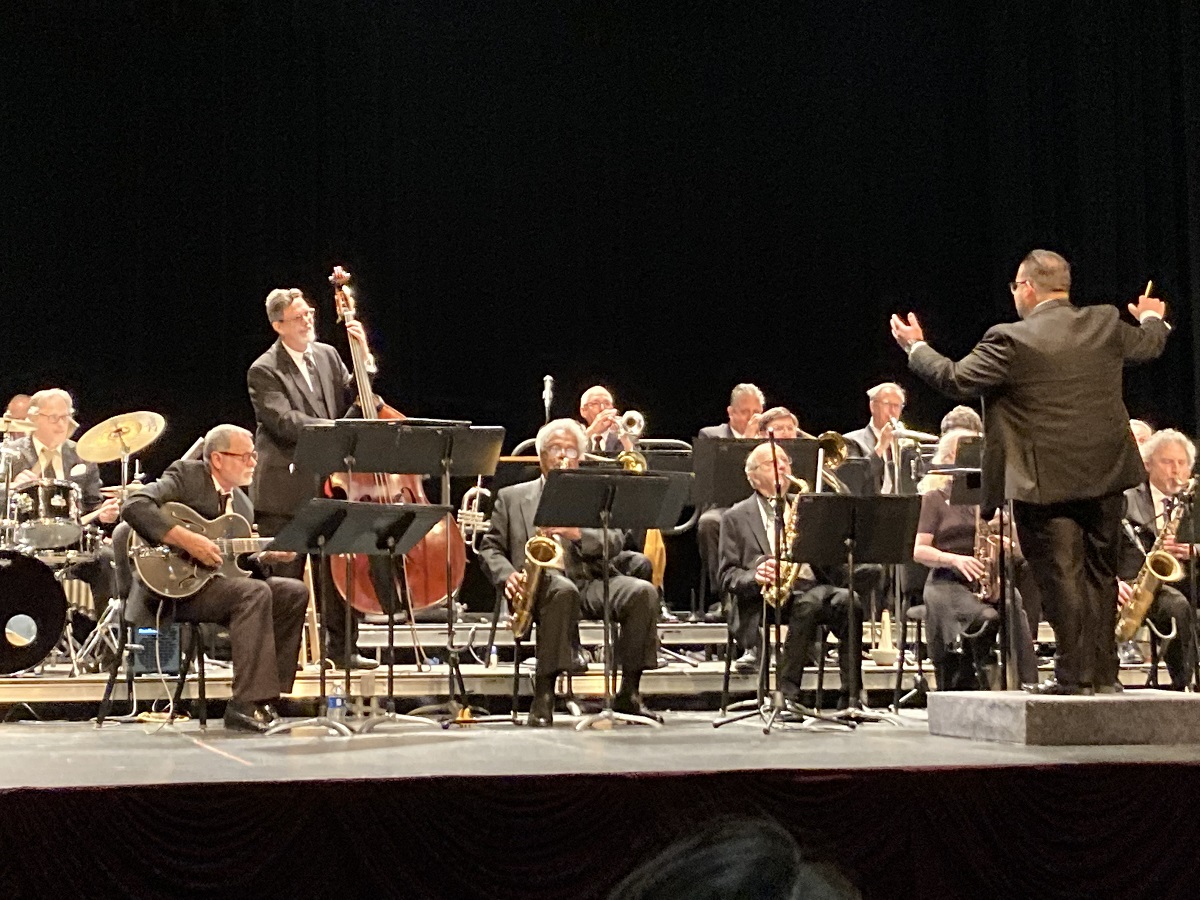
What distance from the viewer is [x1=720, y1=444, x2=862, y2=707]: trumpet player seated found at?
681 cm

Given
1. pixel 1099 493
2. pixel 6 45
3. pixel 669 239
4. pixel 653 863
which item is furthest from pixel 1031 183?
pixel 653 863

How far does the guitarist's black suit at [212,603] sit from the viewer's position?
20.0 feet

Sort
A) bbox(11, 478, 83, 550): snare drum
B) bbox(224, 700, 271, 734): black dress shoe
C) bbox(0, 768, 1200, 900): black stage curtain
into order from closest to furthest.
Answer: bbox(0, 768, 1200, 900): black stage curtain, bbox(224, 700, 271, 734): black dress shoe, bbox(11, 478, 83, 550): snare drum

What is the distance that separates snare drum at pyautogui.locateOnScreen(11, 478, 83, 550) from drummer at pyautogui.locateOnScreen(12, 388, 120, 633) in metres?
0.24

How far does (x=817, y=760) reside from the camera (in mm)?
4668

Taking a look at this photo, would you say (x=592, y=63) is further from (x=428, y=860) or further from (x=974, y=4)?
(x=428, y=860)

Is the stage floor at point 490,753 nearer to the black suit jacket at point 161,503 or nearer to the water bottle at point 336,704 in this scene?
the water bottle at point 336,704

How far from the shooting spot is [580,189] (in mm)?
11219

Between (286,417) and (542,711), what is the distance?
1741 millimetres

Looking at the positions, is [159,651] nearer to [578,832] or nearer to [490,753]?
[490,753]

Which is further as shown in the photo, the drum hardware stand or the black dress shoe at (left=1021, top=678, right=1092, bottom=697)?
the drum hardware stand

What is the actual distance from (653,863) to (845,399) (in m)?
7.62

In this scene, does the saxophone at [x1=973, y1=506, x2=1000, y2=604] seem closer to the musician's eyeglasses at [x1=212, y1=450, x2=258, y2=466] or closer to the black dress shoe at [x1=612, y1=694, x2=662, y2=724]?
the black dress shoe at [x1=612, y1=694, x2=662, y2=724]

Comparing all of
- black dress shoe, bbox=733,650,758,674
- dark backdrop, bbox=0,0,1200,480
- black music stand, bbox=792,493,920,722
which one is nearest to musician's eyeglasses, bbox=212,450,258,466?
black music stand, bbox=792,493,920,722
